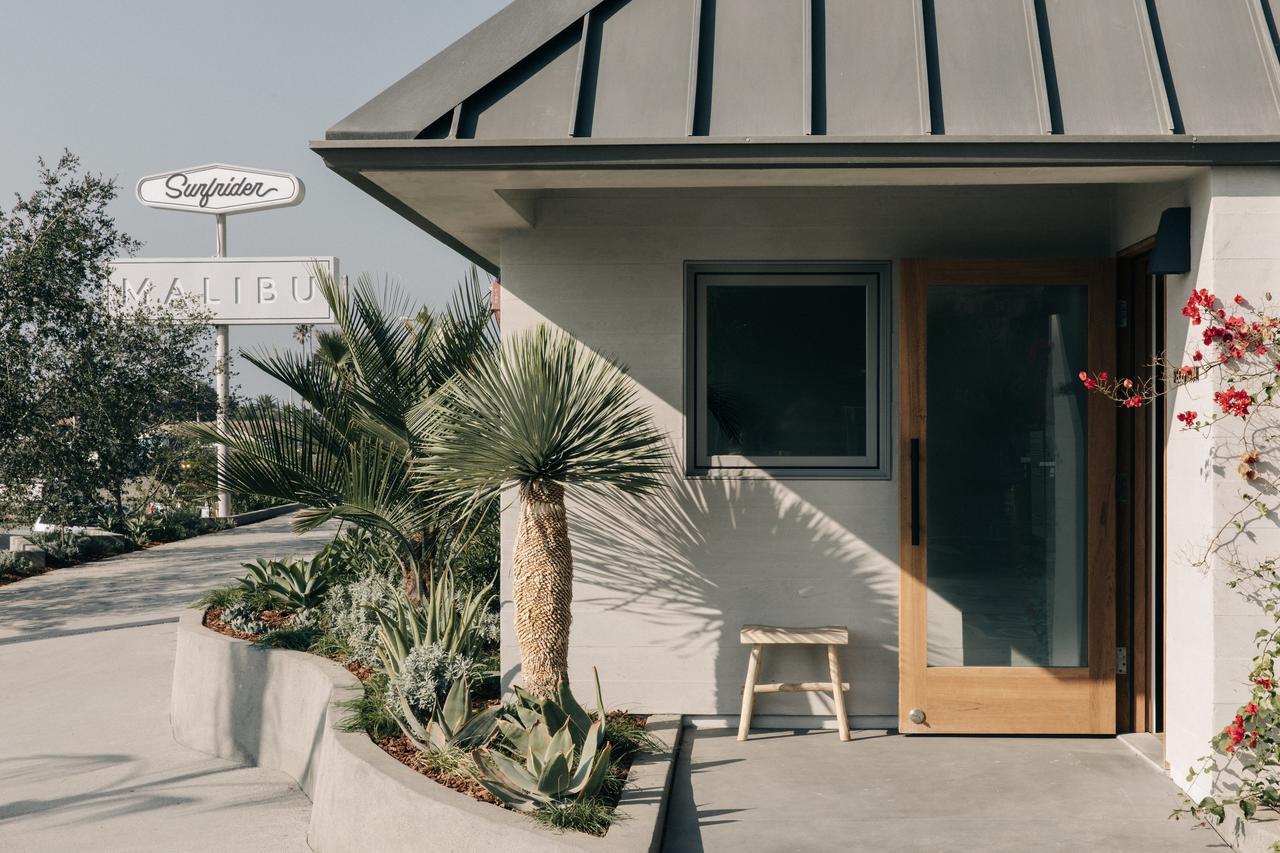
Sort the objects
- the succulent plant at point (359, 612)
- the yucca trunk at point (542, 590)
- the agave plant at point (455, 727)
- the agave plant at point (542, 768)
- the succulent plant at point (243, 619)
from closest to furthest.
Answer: the agave plant at point (542, 768), the agave plant at point (455, 727), the yucca trunk at point (542, 590), the succulent plant at point (359, 612), the succulent plant at point (243, 619)

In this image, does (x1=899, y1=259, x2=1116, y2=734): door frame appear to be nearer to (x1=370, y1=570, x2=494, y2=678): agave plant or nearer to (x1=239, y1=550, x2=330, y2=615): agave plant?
(x1=370, y1=570, x2=494, y2=678): agave plant

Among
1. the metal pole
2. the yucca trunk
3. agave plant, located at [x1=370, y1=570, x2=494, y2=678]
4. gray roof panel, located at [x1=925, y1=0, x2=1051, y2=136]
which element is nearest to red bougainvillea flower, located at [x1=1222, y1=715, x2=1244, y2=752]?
gray roof panel, located at [x1=925, y1=0, x2=1051, y2=136]

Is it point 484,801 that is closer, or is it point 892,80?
point 484,801

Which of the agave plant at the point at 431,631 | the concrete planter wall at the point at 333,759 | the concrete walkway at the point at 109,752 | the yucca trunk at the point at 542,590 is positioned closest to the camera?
the concrete planter wall at the point at 333,759

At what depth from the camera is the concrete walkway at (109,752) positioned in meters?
5.14

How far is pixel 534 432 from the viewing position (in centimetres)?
466

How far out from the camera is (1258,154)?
13.7 ft

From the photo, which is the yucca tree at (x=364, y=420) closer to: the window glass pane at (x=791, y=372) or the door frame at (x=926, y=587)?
the window glass pane at (x=791, y=372)

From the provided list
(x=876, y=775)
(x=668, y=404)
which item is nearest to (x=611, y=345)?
(x=668, y=404)

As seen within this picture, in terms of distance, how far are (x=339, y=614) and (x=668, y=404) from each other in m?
2.68

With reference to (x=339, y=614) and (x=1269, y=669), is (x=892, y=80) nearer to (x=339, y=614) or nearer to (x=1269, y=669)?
(x=1269, y=669)

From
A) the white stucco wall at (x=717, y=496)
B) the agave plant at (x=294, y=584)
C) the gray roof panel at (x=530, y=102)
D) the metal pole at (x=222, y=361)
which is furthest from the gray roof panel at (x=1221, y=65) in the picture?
the metal pole at (x=222, y=361)

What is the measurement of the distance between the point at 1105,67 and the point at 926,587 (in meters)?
2.52

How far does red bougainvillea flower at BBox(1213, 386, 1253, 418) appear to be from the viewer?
4102 millimetres
